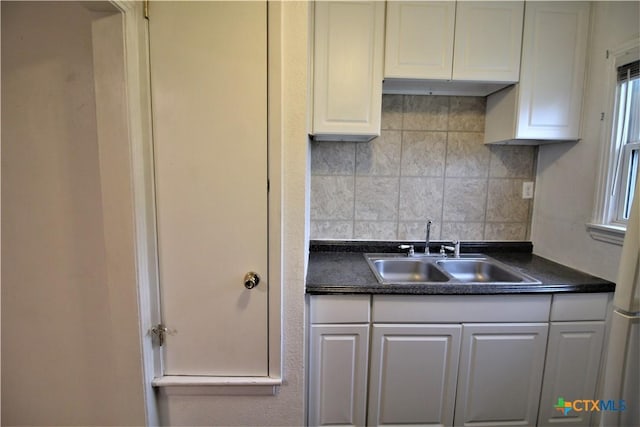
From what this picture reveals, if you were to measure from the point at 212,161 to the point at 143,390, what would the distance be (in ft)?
3.17

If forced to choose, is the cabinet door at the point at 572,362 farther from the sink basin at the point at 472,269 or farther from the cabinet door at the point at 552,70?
the cabinet door at the point at 552,70

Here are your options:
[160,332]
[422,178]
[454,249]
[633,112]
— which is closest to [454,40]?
[422,178]

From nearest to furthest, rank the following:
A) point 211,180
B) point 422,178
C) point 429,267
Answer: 1. point 211,180
2. point 429,267
3. point 422,178

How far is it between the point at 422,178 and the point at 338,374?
1.29 m

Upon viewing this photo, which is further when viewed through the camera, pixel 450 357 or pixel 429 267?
pixel 429 267

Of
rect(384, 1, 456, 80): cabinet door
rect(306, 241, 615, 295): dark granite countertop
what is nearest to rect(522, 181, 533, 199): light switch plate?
rect(306, 241, 615, 295): dark granite countertop

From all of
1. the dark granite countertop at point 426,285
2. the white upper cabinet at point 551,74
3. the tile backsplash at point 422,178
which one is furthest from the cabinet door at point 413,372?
the white upper cabinet at point 551,74

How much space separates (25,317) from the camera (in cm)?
125

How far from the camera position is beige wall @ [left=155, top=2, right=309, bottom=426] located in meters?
1.12

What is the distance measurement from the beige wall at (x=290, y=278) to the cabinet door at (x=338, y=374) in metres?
0.15

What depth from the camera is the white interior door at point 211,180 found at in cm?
110

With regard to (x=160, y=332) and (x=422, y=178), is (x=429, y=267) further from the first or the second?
(x=160, y=332)

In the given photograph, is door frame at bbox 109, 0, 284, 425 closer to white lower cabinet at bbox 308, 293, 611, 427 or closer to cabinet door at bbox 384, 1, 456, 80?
white lower cabinet at bbox 308, 293, 611, 427

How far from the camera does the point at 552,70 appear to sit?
1.62m
